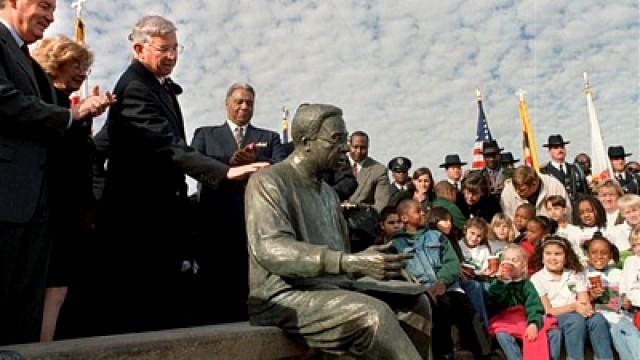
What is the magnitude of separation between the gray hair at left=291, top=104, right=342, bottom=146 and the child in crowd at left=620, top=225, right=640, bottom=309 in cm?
448

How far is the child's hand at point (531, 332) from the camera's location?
566 centimetres

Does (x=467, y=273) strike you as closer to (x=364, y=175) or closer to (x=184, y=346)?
(x=364, y=175)

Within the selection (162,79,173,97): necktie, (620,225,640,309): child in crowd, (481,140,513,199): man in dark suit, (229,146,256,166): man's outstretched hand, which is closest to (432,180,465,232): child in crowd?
(481,140,513,199): man in dark suit

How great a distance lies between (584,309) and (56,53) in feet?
16.7

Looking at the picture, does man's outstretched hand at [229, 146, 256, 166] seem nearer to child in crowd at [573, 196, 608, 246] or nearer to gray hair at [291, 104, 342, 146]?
gray hair at [291, 104, 342, 146]

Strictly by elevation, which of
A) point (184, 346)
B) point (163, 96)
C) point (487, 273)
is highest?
point (163, 96)

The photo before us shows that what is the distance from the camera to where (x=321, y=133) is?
9.64ft

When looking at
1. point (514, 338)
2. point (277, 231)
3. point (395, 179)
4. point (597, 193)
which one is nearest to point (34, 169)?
point (277, 231)

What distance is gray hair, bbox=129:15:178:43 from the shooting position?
3869 mm

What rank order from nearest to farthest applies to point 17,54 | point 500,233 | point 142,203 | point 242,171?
point 17,54 < point 242,171 < point 142,203 < point 500,233

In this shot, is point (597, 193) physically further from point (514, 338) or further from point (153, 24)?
point (153, 24)

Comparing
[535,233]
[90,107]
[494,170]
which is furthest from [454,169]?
[90,107]

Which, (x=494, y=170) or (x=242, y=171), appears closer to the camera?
(x=242, y=171)

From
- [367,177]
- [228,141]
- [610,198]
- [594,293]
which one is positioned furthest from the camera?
[610,198]
